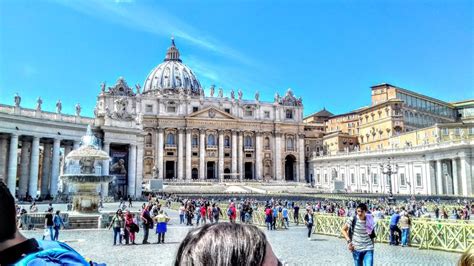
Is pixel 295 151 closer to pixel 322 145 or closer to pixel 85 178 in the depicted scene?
pixel 322 145

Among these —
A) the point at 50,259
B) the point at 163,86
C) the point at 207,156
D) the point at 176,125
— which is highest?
the point at 163,86

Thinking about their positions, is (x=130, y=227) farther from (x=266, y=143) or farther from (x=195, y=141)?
(x=266, y=143)

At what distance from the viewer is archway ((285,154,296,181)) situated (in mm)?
82562

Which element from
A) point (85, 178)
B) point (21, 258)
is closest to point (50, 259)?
point (21, 258)

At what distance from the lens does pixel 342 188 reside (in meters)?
57.8

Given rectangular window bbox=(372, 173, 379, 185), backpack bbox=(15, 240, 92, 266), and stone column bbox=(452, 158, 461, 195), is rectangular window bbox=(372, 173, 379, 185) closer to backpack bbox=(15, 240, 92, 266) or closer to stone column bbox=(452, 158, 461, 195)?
stone column bbox=(452, 158, 461, 195)

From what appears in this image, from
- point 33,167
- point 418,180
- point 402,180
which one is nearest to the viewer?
point 33,167

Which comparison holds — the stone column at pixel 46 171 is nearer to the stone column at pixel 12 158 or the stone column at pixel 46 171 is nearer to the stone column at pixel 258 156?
the stone column at pixel 12 158

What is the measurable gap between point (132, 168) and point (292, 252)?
3093 cm

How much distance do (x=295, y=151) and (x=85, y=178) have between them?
64289 mm

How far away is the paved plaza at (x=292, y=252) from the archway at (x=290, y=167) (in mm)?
66023

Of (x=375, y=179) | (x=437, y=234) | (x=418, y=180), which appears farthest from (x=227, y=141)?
(x=437, y=234)

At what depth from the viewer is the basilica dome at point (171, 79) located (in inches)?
3762

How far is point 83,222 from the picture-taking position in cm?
1917
